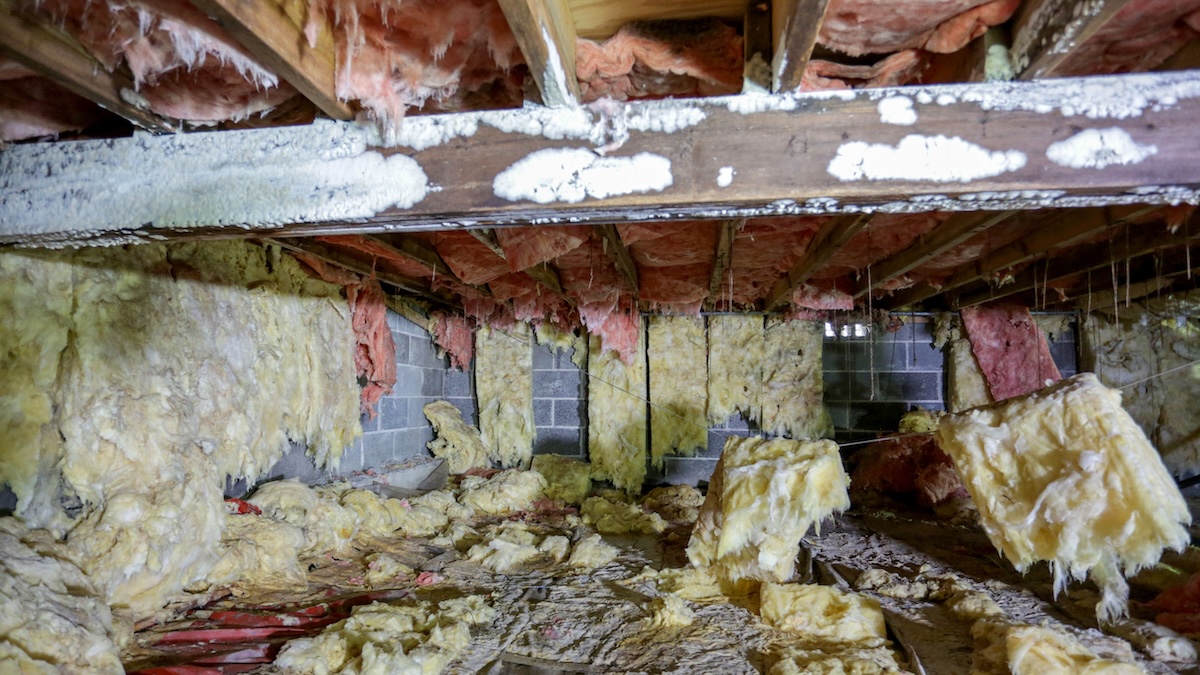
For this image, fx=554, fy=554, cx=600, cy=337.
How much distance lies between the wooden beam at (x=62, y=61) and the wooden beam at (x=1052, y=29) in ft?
6.94

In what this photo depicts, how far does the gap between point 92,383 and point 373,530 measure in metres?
2.03

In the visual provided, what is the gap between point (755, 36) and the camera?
4.32ft

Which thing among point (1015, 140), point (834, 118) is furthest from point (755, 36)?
point (1015, 140)

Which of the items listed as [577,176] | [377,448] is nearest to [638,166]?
[577,176]

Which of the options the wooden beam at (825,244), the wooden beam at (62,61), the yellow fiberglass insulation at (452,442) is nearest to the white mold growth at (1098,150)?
the wooden beam at (825,244)

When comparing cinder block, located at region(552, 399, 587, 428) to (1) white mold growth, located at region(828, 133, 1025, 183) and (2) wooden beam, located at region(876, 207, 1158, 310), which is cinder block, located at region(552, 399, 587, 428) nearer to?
(2) wooden beam, located at region(876, 207, 1158, 310)

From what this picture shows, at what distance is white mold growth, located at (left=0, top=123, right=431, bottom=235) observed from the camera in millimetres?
1521

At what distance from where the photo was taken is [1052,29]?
3.76 feet

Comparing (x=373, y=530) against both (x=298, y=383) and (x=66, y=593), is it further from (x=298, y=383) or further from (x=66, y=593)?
(x=66, y=593)

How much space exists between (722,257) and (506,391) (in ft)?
12.2

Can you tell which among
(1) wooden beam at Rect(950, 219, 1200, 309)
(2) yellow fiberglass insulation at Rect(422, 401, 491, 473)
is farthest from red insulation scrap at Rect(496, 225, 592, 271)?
(2) yellow fiberglass insulation at Rect(422, 401, 491, 473)

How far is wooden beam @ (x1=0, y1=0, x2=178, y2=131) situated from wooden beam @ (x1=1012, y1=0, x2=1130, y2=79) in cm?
211

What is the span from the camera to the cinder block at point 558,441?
627cm

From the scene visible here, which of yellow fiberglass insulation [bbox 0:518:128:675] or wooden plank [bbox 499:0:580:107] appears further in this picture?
yellow fiberglass insulation [bbox 0:518:128:675]
